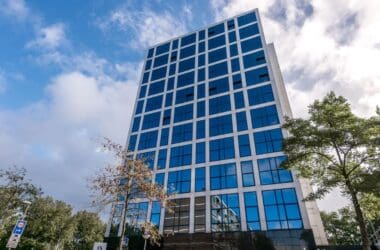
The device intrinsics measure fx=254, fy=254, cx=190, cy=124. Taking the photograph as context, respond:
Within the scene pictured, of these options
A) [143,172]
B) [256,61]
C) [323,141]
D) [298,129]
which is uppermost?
[256,61]

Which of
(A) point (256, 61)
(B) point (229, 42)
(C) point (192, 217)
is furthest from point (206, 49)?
(C) point (192, 217)

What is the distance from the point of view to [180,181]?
41.0 meters

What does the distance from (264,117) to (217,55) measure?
19.2m

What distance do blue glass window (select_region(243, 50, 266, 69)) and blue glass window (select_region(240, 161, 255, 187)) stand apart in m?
19.2

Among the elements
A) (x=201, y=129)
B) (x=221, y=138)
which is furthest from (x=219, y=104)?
(x=221, y=138)

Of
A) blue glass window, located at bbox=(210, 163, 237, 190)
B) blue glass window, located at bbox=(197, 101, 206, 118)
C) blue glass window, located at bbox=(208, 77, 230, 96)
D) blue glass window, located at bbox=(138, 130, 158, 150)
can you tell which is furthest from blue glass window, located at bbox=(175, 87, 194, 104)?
blue glass window, located at bbox=(210, 163, 237, 190)

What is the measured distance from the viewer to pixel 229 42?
5347 cm

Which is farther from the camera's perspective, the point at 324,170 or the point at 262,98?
the point at 262,98

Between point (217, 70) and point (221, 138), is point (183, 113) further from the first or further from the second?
point (217, 70)

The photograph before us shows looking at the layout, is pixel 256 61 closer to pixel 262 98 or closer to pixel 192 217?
pixel 262 98

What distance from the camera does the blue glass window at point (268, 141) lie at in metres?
37.2

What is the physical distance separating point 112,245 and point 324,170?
33418 mm

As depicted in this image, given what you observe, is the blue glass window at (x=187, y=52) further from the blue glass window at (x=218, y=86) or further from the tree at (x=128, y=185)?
the tree at (x=128, y=185)

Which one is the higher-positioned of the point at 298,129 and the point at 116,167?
the point at 298,129
